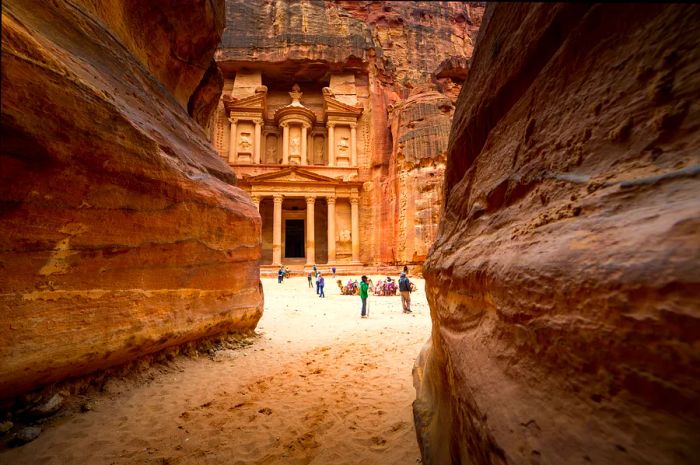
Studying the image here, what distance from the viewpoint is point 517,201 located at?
5.85ft

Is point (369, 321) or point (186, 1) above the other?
point (186, 1)

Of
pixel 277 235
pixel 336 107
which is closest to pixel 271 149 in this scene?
pixel 336 107

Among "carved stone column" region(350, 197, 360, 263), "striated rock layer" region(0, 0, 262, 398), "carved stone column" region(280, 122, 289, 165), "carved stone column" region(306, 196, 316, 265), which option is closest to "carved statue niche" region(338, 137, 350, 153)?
"carved stone column" region(280, 122, 289, 165)

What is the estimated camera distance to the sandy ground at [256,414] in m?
2.52

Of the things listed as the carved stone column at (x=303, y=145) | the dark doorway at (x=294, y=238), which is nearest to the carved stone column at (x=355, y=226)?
the carved stone column at (x=303, y=145)

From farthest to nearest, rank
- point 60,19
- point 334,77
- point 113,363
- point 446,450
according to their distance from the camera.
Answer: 1. point 334,77
2. point 113,363
3. point 60,19
4. point 446,450

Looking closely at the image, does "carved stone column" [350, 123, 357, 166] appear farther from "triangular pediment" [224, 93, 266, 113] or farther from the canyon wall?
"triangular pediment" [224, 93, 266, 113]

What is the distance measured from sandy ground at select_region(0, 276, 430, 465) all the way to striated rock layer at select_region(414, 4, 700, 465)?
1.01 m

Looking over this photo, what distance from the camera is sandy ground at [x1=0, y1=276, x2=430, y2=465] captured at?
2.52 metres

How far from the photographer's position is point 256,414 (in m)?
3.21

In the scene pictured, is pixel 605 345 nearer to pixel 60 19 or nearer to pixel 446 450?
Result: pixel 446 450

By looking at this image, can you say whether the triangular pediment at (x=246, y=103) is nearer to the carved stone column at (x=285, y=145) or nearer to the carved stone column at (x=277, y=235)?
the carved stone column at (x=285, y=145)

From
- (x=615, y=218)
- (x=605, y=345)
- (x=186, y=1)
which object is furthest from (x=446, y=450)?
(x=186, y=1)

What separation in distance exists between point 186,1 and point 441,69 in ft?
82.3
